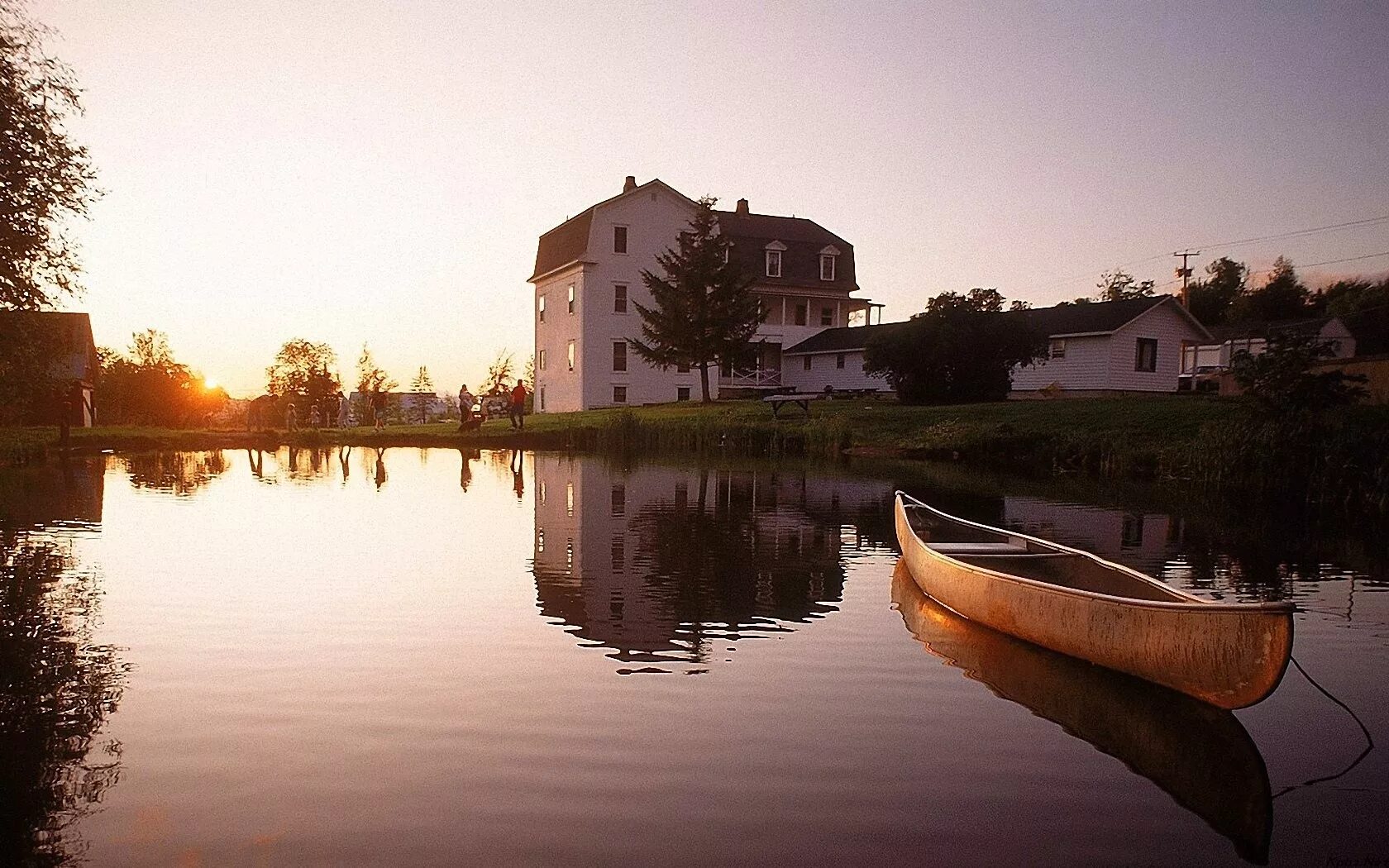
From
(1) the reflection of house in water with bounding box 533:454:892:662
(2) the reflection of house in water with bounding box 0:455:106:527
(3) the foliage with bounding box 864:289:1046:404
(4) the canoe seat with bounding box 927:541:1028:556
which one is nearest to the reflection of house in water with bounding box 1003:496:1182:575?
(4) the canoe seat with bounding box 927:541:1028:556

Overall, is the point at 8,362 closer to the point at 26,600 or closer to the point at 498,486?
the point at 498,486

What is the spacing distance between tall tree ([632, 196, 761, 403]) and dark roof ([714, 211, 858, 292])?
990cm

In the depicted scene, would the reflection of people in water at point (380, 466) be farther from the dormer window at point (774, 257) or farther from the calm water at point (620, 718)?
the dormer window at point (774, 257)

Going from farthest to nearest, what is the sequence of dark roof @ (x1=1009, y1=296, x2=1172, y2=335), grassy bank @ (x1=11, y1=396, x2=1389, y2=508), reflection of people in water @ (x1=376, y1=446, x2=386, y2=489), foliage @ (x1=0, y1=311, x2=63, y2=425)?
dark roof @ (x1=1009, y1=296, x2=1172, y2=335) < reflection of people in water @ (x1=376, y1=446, x2=386, y2=489) < grassy bank @ (x1=11, y1=396, x2=1389, y2=508) < foliage @ (x1=0, y1=311, x2=63, y2=425)

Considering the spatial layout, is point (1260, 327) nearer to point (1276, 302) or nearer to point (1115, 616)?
point (1276, 302)

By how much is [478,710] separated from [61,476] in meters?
24.0

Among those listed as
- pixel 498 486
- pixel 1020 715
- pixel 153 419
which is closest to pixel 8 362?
pixel 498 486

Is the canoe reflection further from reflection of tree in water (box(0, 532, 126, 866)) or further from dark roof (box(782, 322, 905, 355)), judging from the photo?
dark roof (box(782, 322, 905, 355))

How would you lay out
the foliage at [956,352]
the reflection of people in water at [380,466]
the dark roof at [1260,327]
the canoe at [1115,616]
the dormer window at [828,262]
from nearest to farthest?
the canoe at [1115,616] < the reflection of people in water at [380,466] < the foliage at [956,352] < the dark roof at [1260,327] < the dormer window at [828,262]

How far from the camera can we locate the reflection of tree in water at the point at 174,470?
2469 centimetres

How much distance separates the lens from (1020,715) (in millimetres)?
7551

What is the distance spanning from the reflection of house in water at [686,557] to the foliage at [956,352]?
67.1 ft

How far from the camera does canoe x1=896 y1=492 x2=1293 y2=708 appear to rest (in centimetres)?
688

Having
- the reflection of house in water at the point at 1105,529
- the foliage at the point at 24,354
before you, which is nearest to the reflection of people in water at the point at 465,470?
the foliage at the point at 24,354
